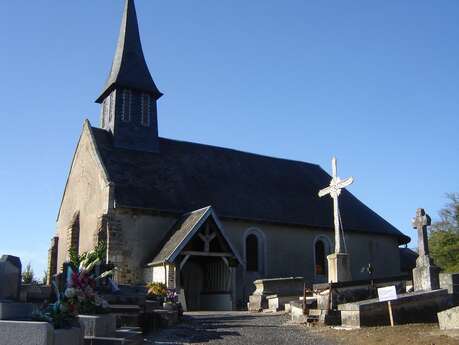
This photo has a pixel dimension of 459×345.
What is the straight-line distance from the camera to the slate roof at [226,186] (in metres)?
23.7

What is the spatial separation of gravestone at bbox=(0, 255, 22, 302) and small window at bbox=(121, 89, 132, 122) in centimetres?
2023

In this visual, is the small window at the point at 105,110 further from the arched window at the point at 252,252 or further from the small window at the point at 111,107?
the arched window at the point at 252,252

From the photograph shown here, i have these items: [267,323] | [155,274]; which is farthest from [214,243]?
[267,323]

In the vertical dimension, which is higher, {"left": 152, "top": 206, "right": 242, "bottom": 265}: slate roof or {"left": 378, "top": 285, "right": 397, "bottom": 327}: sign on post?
{"left": 152, "top": 206, "right": 242, "bottom": 265}: slate roof

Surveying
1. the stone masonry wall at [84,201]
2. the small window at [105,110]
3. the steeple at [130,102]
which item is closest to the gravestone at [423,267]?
the stone masonry wall at [84,201]

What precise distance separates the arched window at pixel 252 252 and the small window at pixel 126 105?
8452 millimetres

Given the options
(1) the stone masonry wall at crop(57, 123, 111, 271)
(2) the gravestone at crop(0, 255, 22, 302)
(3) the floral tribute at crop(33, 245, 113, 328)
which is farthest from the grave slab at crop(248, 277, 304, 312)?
(2) the gravestone at crop(0, 255, 22, 302)

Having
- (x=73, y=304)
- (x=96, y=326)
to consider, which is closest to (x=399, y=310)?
(x=96, y=326)

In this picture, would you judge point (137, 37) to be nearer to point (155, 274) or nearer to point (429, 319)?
point (155, 274)

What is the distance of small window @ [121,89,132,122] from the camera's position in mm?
26703

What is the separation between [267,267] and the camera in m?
24.7

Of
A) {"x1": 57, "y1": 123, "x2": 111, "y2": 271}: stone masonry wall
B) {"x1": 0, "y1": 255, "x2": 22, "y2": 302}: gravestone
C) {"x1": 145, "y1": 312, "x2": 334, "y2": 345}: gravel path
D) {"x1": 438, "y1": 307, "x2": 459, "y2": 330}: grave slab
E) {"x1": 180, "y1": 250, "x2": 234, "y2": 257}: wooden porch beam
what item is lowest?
{"x1": 145, "y1": 312, "x2": 334, "y2": 345}: gravel path

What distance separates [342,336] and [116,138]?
18.1 metres

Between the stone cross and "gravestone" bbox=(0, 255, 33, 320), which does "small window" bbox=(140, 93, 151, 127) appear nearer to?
the stone cross
